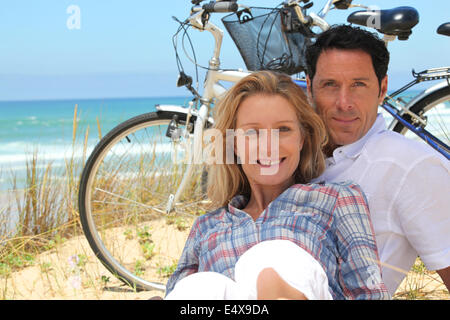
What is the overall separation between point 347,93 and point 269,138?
0.98ft

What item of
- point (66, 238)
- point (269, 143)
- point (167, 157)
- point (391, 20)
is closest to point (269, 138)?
point (269, 143)

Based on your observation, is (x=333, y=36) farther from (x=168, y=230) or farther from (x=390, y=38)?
(x=168, y=230)

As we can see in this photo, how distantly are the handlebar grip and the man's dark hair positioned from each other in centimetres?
78

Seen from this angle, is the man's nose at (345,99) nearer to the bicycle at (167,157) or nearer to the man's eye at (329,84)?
the man's eye at (329,84)

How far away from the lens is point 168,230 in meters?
3.52

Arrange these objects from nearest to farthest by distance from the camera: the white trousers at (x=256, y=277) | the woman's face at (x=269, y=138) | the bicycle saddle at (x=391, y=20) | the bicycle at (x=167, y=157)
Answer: the white trousers at (x=256, y=277) < the woman's face at (x=269, y=138) < the bicycle saddle at (x=391, y=20) < the bicycle at (x=167, y=157)

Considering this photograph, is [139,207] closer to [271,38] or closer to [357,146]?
[271,38]

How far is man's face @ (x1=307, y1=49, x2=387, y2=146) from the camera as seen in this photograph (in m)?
1.59

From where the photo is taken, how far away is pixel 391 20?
6.96ft

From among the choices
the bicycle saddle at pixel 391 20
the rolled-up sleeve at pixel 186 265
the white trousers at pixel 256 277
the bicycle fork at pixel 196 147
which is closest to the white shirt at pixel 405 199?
the white trousers at pixel 256 277

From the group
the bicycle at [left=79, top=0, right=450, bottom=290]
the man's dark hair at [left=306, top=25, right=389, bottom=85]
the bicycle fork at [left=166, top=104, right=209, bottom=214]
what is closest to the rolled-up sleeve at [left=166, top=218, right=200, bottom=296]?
the man's dark hair at [left=306, top=25, right=389, bottom=85]

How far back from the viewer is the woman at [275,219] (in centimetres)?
112

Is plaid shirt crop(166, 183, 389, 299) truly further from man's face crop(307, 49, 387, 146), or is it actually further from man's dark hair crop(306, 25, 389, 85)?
man's dark hair crop(306, 25, 389, 85)

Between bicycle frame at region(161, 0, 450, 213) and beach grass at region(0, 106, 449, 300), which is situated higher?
bicycle frame at region(161, 0, 450, 213)
